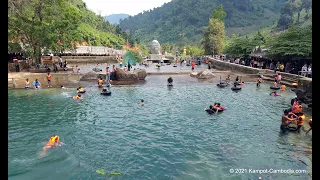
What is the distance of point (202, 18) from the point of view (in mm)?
141625

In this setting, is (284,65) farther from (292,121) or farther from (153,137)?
(153,137)

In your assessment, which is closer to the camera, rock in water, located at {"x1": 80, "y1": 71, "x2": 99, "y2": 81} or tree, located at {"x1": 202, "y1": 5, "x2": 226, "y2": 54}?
rock in water, located at {"x1": 80, "y1": 71, "x2": 99, "y2": 81}

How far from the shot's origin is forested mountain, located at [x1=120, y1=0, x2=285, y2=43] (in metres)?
125

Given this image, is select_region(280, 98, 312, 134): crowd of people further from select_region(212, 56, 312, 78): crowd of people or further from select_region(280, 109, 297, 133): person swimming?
select_region(212, 56, 312, 78): crowd of people

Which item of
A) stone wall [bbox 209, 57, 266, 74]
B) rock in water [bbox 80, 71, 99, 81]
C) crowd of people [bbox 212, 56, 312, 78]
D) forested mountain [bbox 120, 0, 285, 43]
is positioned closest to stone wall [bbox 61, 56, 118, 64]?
rock in water [bbox 80, 71, 99, 81]

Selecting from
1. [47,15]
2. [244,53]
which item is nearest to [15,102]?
[47,15]

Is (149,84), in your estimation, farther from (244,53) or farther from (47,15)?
(244,53)

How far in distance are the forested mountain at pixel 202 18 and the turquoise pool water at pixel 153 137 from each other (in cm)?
9960

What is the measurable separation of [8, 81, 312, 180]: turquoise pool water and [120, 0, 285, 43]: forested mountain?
99600 millimetres

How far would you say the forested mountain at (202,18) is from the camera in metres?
125

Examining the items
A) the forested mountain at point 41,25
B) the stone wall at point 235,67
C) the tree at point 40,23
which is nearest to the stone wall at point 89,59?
the forested mountain at point 41,25

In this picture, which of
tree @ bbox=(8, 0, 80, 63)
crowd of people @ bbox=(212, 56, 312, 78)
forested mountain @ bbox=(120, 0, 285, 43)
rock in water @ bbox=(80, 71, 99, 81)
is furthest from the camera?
forested mountain @ bbox=(120, 0, 285, 43)

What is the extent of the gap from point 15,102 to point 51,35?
49.5ft

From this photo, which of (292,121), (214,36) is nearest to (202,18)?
A: (214,36)
